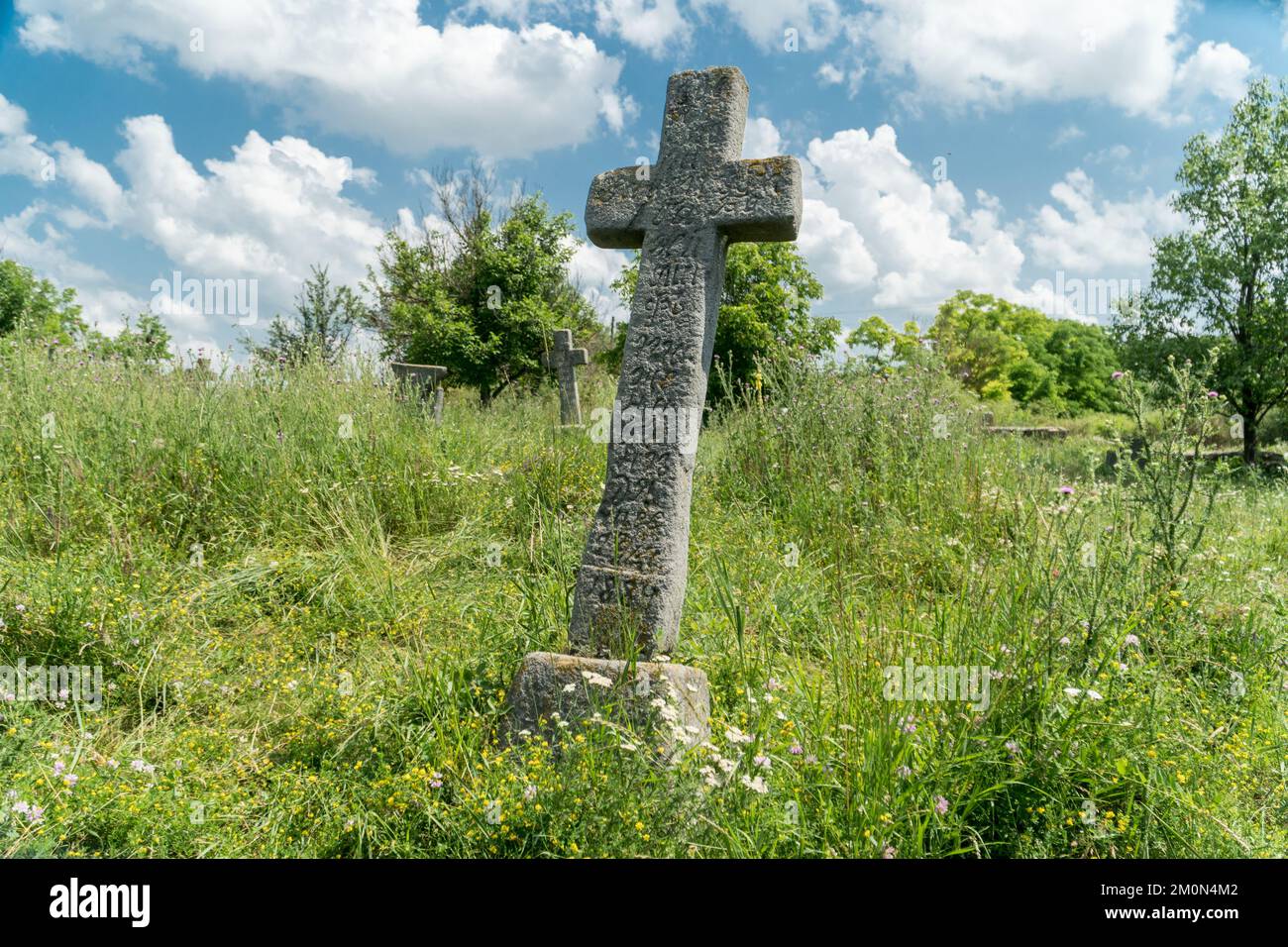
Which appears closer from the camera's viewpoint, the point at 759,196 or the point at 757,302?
the point at 759,196

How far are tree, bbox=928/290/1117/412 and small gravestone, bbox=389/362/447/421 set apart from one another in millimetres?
33616

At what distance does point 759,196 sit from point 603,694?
2.20m

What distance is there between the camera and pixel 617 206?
3.57 m

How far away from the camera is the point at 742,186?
3334 millimetres

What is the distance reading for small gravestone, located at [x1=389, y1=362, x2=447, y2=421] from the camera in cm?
760

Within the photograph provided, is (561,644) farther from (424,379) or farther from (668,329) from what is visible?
(424,379)

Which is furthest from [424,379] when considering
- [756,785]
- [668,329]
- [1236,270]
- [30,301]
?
[30,301]

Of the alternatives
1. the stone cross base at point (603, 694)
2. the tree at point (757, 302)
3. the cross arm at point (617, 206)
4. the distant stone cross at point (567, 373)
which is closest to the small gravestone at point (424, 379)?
the distant stone cross at point (567, 373)

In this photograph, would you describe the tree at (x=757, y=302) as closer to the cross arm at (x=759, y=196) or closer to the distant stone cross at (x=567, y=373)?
the distant stone cross at (x=567, y=373)

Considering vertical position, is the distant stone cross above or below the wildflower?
above

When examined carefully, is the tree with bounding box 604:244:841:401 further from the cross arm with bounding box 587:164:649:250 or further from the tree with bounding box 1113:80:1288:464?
the cross arm with bounding box 587:164:649:250

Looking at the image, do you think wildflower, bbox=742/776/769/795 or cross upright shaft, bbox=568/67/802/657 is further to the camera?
cross upright shaft, bbox=568/67/802/657

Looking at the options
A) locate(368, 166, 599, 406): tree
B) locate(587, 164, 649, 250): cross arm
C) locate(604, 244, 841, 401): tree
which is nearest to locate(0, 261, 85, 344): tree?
locate(368, 166, 599, 406): tree
